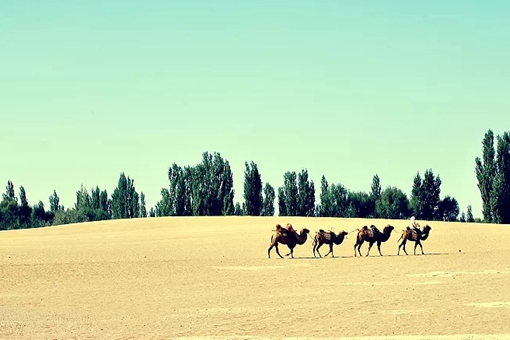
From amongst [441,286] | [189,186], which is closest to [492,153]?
[189,186]

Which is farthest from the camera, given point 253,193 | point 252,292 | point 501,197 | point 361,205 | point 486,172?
point 361,205

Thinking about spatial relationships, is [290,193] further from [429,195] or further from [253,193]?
[429,195]

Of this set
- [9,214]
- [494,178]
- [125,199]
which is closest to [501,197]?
[494,178]

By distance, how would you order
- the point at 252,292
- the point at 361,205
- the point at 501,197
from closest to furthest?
the point at 252,292 < the point at 501,197 < the point at 361,205

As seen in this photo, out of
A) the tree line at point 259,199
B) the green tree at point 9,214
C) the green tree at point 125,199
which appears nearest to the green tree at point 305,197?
the tree line at point 259,199

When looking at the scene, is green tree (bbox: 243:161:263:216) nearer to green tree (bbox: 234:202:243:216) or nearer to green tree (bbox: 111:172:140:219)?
green tree (bbox: 234:202:243:216)

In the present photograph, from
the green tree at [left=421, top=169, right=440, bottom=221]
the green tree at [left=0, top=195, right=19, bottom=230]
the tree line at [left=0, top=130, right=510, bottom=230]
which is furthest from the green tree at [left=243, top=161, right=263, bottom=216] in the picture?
the green tree at [left=0, top=195, right=19, bottom=230]

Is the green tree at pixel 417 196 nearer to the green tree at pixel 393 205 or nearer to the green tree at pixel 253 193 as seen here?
the green tree at pixel 393 205

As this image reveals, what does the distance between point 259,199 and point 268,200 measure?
139 inches

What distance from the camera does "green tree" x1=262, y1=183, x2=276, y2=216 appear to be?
92.6 metres

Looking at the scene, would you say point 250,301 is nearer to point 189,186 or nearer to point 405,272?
point 405,272

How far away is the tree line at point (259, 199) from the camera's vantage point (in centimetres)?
8919

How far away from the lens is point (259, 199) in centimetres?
8994

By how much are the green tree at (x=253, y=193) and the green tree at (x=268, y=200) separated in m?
2.39
